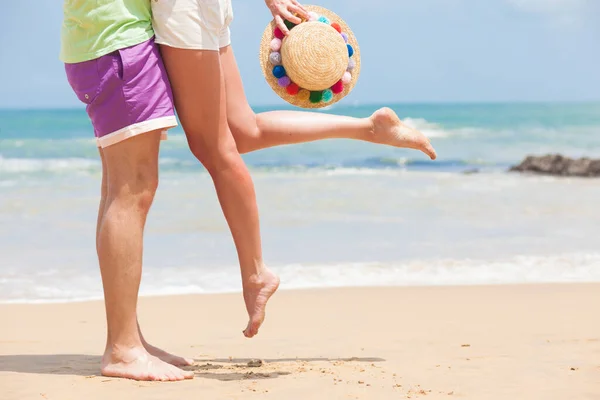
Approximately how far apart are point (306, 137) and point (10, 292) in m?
3.22

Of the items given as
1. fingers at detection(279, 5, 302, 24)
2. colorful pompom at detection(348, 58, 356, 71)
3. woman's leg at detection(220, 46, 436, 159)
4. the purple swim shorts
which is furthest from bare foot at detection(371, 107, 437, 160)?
the purple swim shorts

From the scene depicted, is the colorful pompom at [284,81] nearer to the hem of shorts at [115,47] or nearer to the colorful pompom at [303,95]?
the colorful pompom at [303,95]

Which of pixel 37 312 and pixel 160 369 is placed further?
pixel 37 312

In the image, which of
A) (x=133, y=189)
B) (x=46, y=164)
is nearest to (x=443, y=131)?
(x=46, y=164)

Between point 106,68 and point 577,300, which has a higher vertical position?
point 106,68

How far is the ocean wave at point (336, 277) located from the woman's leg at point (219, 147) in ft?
8.56

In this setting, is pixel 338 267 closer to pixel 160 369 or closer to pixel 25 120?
pixel 160 369

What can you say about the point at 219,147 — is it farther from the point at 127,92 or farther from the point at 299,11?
the point at 299,11

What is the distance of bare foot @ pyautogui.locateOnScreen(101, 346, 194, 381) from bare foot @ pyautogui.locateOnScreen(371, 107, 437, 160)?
1.13 metres

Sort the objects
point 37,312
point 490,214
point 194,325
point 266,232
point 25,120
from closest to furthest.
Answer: point 194,325 < point 37,312 < point 266,232 < point 490,214 < point 25,120

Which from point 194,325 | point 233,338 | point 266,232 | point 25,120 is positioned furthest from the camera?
point 25,120

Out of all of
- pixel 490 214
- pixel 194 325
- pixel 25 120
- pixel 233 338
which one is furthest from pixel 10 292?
pixel 25 120

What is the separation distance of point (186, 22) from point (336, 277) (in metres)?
3.55

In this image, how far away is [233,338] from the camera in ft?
14.6
